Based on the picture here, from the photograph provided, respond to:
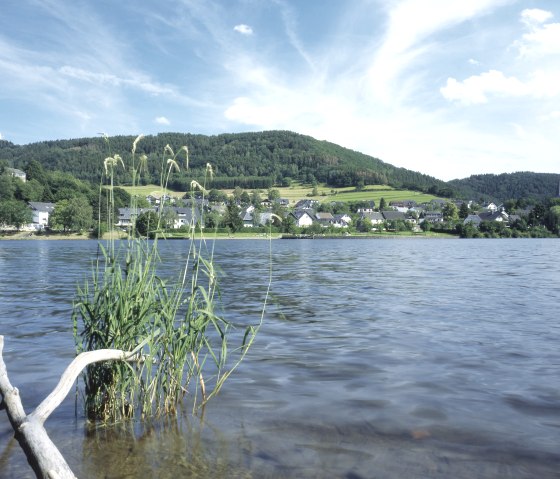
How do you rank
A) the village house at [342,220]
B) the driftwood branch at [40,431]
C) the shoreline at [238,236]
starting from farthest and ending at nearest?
the village house at [342,220]
the shoreline at [238,236]
the driftwood branch at [40,431]

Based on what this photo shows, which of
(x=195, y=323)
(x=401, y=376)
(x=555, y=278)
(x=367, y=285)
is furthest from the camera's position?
(x=555, y=278)

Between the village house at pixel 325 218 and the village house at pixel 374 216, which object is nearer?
the village house at pixel 325 218

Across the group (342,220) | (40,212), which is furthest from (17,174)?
(342,220)

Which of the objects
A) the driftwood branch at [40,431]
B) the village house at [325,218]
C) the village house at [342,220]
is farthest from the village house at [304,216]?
the driftwood branch at [40,431]

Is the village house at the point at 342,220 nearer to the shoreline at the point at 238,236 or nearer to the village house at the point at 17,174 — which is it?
the shoreline at the point at 238,236

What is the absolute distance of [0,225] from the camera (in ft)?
402

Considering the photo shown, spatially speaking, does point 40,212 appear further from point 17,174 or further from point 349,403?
point 349,403

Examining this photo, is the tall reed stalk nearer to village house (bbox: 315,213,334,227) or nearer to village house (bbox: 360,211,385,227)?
village house (bbox: 315,213,334,227)

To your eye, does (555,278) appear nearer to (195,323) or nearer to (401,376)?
(401,376)

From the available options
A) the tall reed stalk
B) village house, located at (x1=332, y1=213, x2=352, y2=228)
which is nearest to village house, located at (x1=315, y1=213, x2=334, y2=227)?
village house, located at (x1=332, y1=213, x2=352, y2=228)

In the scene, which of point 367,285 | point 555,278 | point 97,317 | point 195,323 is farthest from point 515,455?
point 555,278

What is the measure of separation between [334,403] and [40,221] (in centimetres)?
14540

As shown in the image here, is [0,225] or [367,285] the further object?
[0,225]

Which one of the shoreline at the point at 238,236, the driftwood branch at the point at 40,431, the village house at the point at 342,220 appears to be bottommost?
the shoreline at the point at 238,236
